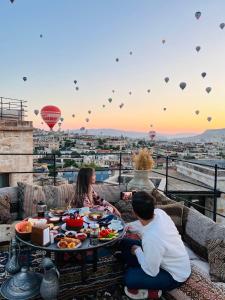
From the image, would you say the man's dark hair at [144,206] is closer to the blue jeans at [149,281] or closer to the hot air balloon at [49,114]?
the blue jeans at [149,281]

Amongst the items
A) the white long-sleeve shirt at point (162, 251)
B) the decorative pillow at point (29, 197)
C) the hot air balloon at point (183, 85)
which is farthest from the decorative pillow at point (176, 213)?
the hot air balloon at point (183, 85)

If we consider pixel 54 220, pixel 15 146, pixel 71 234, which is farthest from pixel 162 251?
pixel 15 146

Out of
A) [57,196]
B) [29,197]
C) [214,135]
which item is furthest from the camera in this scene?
[214,135]

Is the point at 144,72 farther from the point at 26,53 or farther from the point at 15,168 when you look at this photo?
the point at 15,168

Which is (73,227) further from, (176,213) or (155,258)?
(176,213)

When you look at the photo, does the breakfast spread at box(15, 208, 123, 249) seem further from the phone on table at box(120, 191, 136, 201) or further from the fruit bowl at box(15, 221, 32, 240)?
the phone on table at box(120, 191, 136, 201)
